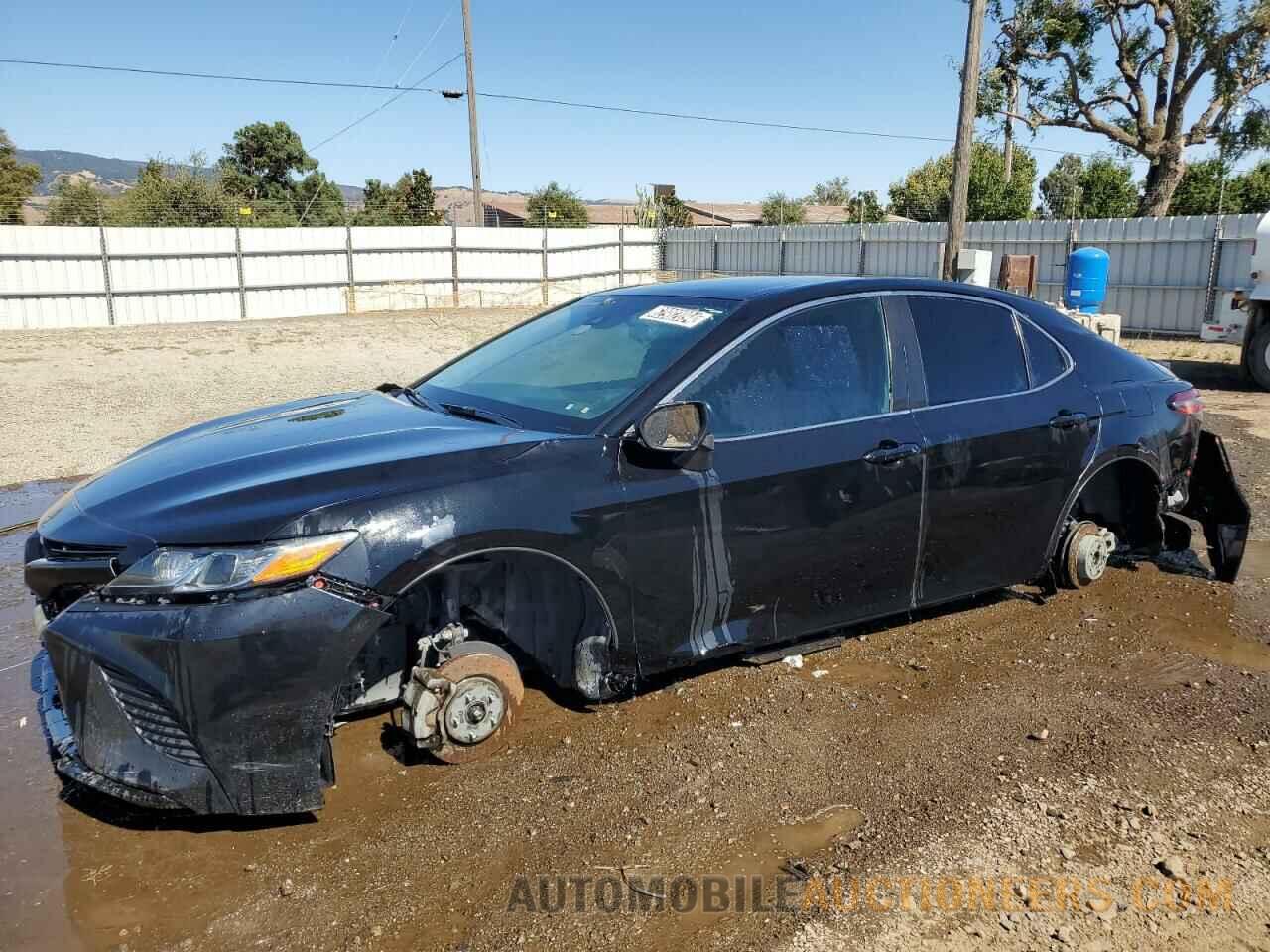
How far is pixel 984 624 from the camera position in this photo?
4.67 meters

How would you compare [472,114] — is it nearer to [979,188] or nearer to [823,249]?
[823,249]

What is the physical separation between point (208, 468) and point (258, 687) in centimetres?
84

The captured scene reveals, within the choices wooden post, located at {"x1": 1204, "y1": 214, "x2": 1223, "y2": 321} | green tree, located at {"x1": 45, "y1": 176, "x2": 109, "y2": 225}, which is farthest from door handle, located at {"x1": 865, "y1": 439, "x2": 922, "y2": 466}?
green tree, located at {"x1": 45, "y1": 176, "x2": 109, "y2": 225}

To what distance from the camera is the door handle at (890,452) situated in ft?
12.4

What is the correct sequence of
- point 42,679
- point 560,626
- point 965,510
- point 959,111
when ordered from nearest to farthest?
point 42,679
point 560,626
point 965,510
point 959,111

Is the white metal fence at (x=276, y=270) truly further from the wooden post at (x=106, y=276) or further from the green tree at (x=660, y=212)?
the green tree at (x=660, y=212)

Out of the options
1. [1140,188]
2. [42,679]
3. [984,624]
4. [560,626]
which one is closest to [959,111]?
[984,624]

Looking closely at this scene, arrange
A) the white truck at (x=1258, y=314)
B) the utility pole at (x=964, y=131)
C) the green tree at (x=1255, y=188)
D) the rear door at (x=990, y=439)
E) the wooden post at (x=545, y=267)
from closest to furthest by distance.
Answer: the rear door at (x=990, y=439)
the white truck at (x=1258, y=314)
the utility pole at (x=964, y=131)
the wooden post at (x=545, y=267)
the green tree at (x=1255, y=188)

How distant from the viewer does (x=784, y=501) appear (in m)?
3.58

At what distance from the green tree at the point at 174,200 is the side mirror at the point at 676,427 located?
1003 inches

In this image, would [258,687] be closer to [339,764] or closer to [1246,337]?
[339,764]

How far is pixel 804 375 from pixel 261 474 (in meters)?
2.01

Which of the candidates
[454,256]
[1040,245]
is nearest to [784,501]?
[1040,245]

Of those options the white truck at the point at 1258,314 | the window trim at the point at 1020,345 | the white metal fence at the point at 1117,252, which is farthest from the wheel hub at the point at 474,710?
the white metal fence at the point at 1117,252
